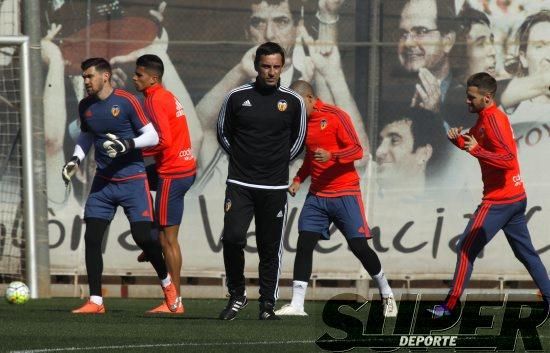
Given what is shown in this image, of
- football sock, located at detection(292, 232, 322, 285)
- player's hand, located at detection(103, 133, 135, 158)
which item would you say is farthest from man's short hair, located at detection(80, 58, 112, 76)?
football sock, located at detection(292, 232, 322, 285)

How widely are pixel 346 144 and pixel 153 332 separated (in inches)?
113

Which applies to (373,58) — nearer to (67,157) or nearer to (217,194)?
(217,194)

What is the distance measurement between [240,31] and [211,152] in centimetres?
125

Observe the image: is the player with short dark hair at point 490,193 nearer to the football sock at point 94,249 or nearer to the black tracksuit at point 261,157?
the black tracksuit at point 261,157

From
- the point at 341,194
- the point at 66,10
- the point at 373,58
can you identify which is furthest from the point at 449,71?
the point at 66,10

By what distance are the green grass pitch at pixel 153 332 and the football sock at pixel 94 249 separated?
0.28 m

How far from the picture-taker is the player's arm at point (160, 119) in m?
11.0

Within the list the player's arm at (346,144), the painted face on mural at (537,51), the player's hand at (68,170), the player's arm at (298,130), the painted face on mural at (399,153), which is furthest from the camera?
the painted face on mural at (399,153)

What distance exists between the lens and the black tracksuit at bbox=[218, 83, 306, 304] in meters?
9.74

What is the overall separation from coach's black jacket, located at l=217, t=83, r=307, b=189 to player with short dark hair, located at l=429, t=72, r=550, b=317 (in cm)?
137

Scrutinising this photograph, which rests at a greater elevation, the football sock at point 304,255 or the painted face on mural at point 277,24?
the painted face on mural at point 277,24

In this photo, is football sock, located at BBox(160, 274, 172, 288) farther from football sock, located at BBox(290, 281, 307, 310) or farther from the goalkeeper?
football sock, located at BBox(290, 281, 307, 310)

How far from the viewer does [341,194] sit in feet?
36.6

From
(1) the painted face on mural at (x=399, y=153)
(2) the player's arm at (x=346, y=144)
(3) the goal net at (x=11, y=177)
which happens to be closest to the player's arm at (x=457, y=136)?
(2) the player's arm at (x=346, y=144)
